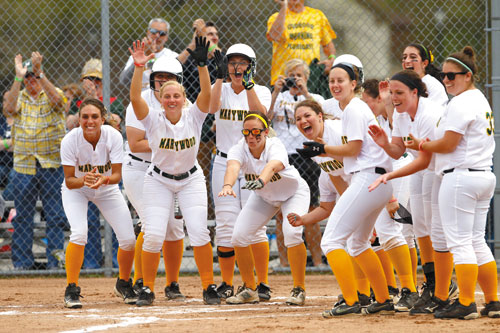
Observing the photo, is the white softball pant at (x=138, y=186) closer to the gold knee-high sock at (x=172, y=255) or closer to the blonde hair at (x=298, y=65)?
the gold knee-high sock at (x=172, y=255)

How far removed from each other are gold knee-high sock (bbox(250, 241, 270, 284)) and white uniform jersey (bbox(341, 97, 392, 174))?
1573mm

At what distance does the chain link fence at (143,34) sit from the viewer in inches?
364

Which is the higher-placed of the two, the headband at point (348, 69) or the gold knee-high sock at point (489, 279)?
the headband at point (348, 69)

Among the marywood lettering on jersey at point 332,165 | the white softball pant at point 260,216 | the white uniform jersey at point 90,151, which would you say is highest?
the white uniform jersey at point 90,151

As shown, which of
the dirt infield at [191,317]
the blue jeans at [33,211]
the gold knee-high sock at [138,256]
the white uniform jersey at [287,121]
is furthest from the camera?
the blue jeans at [33,211]

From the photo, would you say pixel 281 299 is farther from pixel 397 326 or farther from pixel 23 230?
pixel 23 230

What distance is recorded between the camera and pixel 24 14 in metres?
12.5

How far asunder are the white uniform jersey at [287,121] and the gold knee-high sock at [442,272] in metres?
3.40

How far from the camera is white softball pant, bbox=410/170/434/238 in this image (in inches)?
231

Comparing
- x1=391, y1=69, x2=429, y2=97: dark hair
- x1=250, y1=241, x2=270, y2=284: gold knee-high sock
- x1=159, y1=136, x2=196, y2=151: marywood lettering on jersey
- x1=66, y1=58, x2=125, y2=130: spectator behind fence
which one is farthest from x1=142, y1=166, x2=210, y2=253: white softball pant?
x1=66, y1=58, x2=125, y2=130: spectator behind fence

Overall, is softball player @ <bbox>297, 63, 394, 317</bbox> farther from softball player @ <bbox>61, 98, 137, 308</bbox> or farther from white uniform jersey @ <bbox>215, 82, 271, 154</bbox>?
softball player @ <bbox>61, 98, 137, 308</bbox>

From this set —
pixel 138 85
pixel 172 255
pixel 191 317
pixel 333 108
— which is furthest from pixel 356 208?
pixel 172 255

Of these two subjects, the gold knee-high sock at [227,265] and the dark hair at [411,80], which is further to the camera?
the gold knee-high sock at [227,265]

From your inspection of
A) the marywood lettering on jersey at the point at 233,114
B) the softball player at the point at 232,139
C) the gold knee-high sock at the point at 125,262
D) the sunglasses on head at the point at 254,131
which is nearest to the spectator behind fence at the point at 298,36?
the softball player at the point at 232,139
